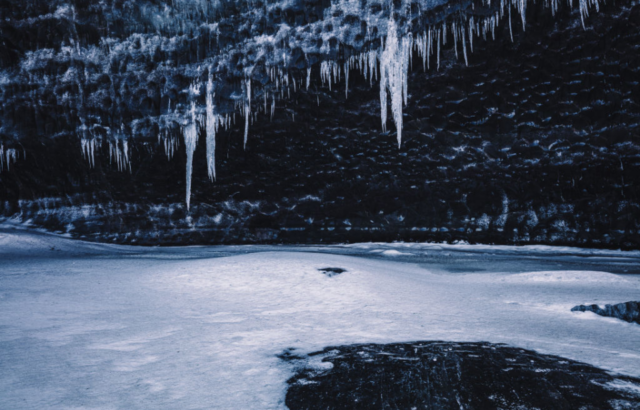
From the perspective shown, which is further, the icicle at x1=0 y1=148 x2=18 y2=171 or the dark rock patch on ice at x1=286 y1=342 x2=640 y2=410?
the icicle at x1=0 y1=148 x2=18 y2=171

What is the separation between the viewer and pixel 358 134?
8.73 meters

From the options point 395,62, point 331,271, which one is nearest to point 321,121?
point 395,62

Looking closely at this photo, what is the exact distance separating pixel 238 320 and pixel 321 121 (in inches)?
243

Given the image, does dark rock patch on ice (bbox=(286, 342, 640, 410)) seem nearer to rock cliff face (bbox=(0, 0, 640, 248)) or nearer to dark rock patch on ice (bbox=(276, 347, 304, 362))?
dark rock patch on ice (bbox=(276, 347, 304, 362))

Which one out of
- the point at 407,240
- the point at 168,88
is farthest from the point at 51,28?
the point at 407,240

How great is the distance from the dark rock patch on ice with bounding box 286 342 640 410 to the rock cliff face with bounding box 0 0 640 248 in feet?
18.4

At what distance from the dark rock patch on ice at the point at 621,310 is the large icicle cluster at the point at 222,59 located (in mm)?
4617

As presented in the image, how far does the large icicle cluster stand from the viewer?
7113 mm

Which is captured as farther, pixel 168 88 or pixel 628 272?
pixel 168 88

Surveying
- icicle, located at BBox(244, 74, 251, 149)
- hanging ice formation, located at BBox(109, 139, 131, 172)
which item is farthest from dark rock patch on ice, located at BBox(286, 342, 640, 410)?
hanging ice formation, located at BBox(109, 139, 131, 172)

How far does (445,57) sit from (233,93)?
415 centimetres

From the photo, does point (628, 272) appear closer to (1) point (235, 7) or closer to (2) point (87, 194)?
(1) point (235, 7)

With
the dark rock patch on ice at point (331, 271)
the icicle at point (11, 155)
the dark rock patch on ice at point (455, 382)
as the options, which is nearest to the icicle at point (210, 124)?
A: the dark rock patch on ice at point (331, 271)

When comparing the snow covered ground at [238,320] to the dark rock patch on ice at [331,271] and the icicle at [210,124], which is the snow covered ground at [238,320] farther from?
the icicle at [210,124]
